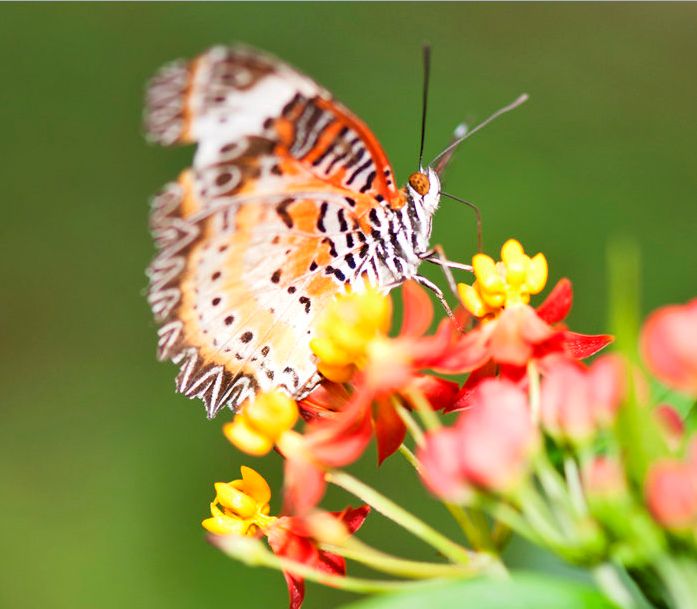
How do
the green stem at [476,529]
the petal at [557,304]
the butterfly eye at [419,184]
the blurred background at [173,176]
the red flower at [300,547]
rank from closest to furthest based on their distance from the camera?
the green stem at [476,529], the red flower at [300,547], the petal at [557,304], the butterfly eye at [419,184], the blurred background at [173,176]

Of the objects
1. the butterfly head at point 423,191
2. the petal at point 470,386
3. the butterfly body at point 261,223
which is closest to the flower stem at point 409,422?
the petal at point 470,386

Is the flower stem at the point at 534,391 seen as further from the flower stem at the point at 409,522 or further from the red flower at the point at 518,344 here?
the flower stem at the point at 409,522

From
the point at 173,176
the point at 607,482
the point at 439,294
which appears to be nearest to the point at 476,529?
the point at 607,482

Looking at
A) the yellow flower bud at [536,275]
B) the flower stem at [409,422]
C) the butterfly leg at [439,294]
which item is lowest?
the butterfly leg at [439,294]

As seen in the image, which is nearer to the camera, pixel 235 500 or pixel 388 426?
pixel 388 426

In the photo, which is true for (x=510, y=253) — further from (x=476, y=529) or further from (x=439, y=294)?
(x=476, y=529)

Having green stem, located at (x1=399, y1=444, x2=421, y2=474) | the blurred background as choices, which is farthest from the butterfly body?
the blurred background
